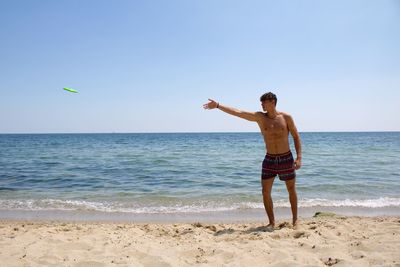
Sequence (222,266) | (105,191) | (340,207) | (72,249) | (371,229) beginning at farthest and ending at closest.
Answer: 1. (105,191)
2. (340,207)
3. (371,229)
4. (72,249)
5. (222,266)

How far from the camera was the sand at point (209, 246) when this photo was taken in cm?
344

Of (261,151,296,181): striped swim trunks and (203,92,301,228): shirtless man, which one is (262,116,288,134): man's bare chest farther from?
(261,151,296,181): striped swim trunks

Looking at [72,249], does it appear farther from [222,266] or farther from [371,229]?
[371,229]

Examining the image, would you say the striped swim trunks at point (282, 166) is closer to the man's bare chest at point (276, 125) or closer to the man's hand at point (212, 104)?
the man's bare chest at point (276, 125)

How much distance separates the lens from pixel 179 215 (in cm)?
690

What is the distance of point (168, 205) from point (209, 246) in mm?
3956

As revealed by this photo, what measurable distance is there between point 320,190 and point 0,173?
1197 cm

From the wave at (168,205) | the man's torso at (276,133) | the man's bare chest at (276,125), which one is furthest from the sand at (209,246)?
the wave at (168,205)

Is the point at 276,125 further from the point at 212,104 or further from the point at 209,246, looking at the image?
the point at 209,246

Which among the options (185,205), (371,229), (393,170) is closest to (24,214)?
(185,205)

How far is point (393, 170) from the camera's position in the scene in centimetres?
1327

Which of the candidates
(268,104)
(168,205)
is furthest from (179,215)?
(268,104)

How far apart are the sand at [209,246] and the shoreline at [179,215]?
1.51 meters

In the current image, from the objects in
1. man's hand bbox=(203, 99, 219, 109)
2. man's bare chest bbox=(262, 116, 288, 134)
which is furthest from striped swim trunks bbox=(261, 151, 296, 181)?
man's hand bbox=(203, 99, 219, 109)
